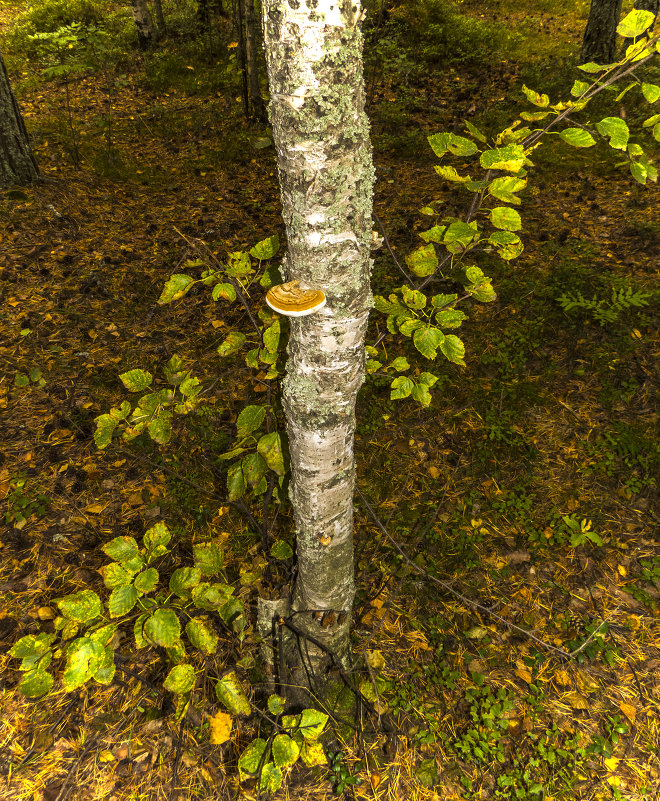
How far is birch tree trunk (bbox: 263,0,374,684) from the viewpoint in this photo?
1.14 metres

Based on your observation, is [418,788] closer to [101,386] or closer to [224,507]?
[224,507]

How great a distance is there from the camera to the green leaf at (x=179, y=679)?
1.91 metres

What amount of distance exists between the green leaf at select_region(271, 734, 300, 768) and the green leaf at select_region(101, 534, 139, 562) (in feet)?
3.11

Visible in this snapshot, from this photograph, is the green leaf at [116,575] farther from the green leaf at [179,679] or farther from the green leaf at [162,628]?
the green leaf at [179,679]

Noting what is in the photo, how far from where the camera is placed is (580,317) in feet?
15.1

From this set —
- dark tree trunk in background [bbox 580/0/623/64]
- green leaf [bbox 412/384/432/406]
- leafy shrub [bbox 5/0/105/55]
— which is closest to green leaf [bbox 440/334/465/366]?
green leaf [bbox 412/384/432/406]

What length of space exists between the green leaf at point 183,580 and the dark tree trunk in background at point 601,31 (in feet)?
35.5

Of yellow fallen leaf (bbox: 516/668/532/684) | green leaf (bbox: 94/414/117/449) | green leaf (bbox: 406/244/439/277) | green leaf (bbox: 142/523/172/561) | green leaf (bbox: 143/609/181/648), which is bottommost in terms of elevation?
yellow fallen leaf (bbox: 516/668/532/684)

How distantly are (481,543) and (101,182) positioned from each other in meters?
6.91

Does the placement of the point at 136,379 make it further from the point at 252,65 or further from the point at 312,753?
the point at 252,65

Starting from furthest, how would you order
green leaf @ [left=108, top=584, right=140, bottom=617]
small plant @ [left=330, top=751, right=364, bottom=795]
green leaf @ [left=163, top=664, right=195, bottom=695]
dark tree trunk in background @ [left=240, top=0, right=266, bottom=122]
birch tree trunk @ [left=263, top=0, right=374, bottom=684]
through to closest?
dark tree trunk in background @ [left=240, top=0, right=266, bottom=122]
small plant @ [left=330, top=751, right=364, bottom=795]
green leaf @ [left=163, top=664, right=195, bottom=695]
green leaf @ [left=108, top=584, right=140, bottom=617]
birch tree trunk @ [left=263, top=0, right=374, bottom=684]

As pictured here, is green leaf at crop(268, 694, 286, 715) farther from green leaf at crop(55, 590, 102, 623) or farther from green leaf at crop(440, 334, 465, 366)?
green leaf at crop(440, 334, 465, 366)

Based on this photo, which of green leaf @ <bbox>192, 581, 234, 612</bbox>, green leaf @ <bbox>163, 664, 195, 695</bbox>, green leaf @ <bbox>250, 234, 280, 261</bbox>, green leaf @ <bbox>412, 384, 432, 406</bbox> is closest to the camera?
green leaf @ <bbox>163, 664, 195, 695</bbox>

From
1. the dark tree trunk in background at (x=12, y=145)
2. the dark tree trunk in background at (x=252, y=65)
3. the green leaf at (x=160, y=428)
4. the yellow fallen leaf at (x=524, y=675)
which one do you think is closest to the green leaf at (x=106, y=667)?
the green leaf at (x=160, y=428)
